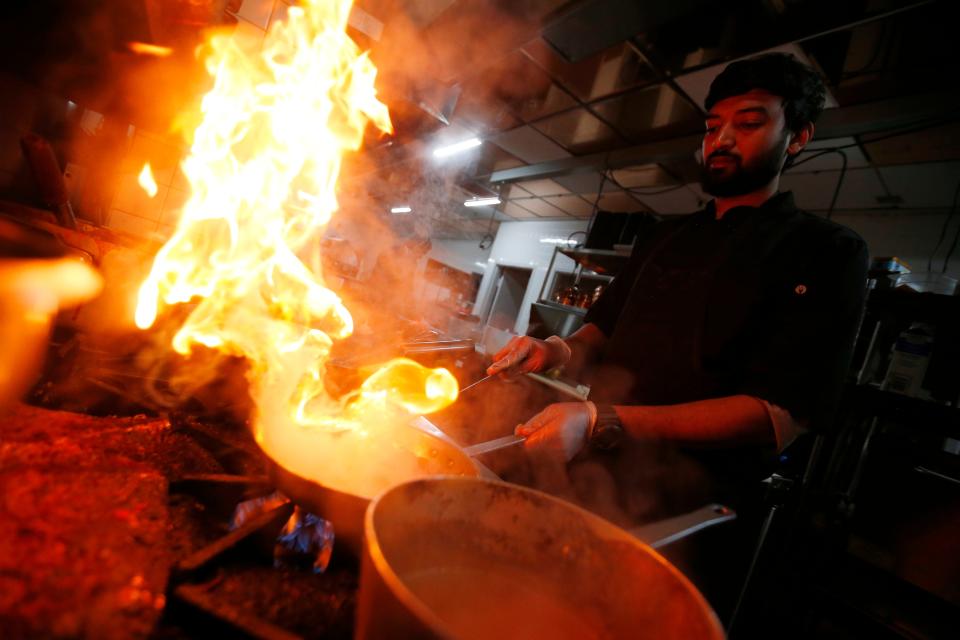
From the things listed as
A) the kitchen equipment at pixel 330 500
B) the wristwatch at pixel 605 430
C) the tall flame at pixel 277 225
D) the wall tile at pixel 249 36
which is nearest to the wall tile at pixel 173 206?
the tall flame at pixel 277 225

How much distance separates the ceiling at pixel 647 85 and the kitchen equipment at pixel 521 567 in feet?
9.49

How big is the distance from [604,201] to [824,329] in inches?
304

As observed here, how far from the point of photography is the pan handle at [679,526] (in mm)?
920

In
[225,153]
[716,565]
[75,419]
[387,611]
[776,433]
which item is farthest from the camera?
[225,153]

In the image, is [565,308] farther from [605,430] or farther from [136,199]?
[136,199]

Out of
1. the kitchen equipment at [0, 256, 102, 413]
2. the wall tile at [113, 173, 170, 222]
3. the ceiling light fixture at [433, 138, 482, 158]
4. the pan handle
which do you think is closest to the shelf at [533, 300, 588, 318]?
the ceiling light fixture at [433, 138, 482, 158]

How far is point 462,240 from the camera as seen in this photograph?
1636 centimetres

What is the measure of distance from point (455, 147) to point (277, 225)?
449 cm

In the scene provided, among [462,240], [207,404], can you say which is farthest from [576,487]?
[462,240]

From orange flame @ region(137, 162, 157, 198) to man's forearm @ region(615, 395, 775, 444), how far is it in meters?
4.57

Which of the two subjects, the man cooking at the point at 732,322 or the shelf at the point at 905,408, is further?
the shelf at the point at 905,408

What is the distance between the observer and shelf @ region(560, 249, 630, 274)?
6.38 meters

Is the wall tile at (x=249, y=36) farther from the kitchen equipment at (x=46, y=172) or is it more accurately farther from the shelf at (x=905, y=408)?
the shelf at (x=905, y=408)

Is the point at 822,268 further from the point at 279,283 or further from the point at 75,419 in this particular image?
the point at 279,283
